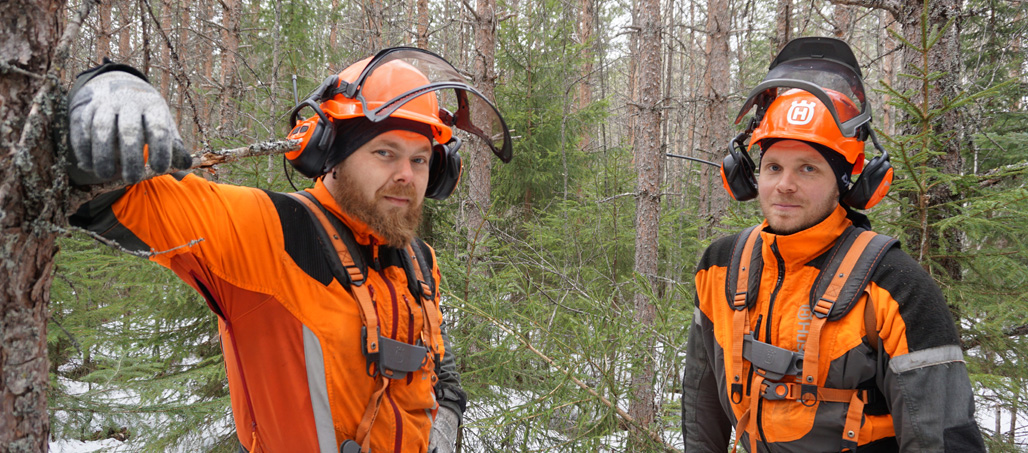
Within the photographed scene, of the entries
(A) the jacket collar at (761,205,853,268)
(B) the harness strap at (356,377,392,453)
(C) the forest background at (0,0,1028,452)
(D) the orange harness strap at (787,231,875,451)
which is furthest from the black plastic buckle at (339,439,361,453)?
(A) the jacket collar at (761,205,853,268)

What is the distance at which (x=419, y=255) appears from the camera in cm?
251

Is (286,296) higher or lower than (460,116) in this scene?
lower

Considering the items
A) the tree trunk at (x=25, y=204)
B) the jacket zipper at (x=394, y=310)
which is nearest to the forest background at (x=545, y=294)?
the tree trunk at (x=25, y=204)

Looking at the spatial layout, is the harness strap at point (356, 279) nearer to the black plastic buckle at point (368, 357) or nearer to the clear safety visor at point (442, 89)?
the black plastic buckle at point (368, 357)

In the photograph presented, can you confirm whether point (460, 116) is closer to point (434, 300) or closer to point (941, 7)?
point (434, 300)

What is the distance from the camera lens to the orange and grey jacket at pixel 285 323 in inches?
67.9

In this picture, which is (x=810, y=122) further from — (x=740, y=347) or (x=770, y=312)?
(x=740, y=347)

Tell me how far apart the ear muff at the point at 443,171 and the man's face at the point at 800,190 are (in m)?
1.50

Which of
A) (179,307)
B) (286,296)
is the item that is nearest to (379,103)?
(286,296)

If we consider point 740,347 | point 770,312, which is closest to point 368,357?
point 740,347

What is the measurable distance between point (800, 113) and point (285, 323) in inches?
91.4

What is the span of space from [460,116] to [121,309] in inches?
160

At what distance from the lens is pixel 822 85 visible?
2492 millimetres

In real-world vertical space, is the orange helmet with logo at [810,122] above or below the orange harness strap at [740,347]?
above
